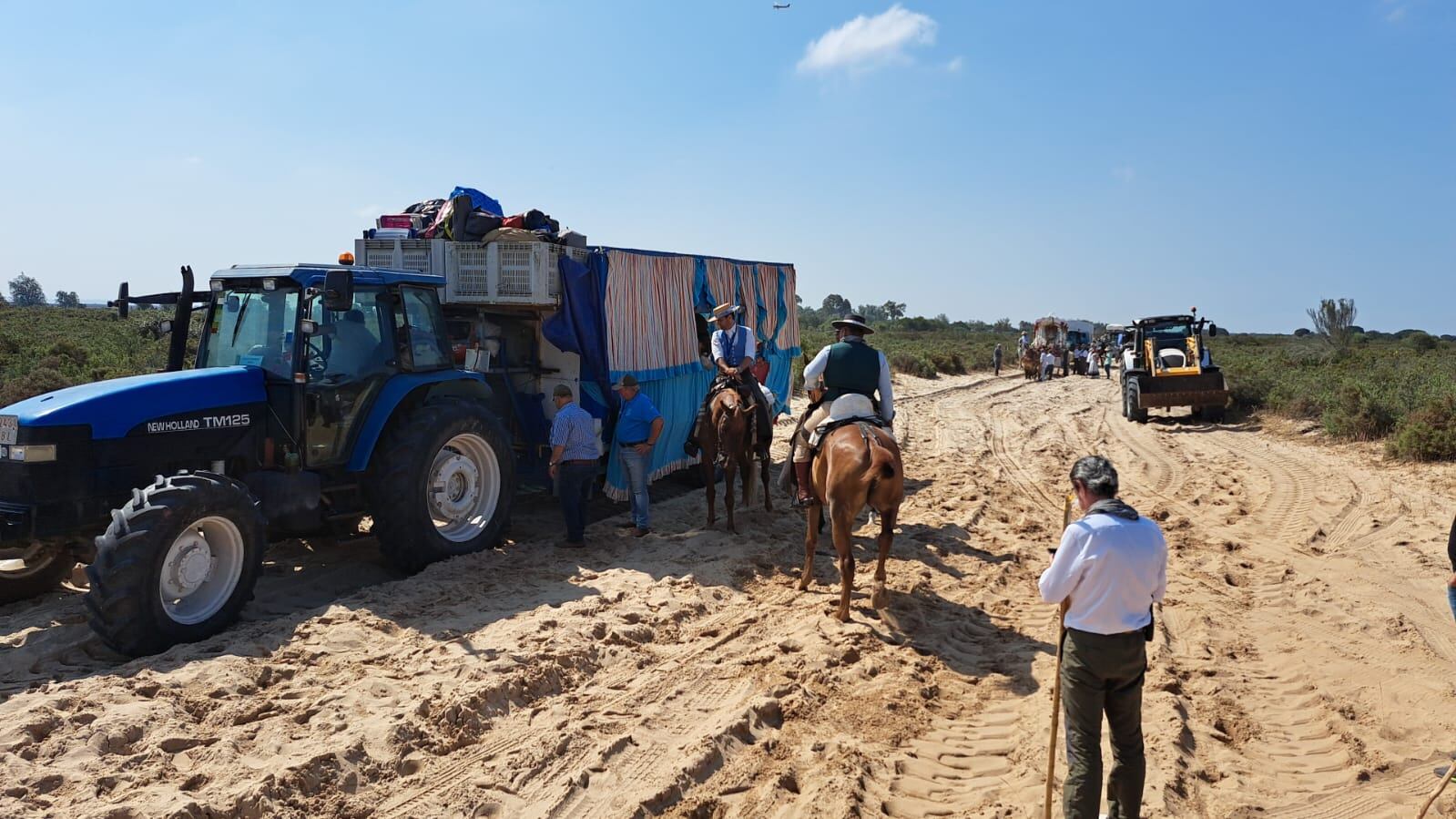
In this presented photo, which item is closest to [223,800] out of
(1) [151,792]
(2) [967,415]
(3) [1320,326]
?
(1) [151,792]

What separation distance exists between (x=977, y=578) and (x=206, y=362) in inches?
254

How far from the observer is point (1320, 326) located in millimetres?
48312

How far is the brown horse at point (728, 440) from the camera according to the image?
9.60m

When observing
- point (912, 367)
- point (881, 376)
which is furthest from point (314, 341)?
point (912, 367)

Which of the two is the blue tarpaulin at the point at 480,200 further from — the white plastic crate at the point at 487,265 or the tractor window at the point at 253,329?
the tractor window at the point at 253,329

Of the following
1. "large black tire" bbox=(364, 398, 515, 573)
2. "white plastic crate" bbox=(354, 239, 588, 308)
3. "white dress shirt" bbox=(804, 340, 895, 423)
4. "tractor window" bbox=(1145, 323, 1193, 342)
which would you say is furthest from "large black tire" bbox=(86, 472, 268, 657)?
"tractor window" bbox=(1145, 323, 1193, 342)

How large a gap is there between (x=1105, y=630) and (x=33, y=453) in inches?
240

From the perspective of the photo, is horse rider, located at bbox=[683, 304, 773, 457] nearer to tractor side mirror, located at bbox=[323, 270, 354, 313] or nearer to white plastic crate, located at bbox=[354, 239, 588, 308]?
white plastic crate, located at bbox=[354, 239, 588, 308]

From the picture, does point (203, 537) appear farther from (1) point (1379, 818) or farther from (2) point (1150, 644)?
(1) point (1379, 818)

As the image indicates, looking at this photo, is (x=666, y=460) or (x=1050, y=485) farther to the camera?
(x=1050, y=485)

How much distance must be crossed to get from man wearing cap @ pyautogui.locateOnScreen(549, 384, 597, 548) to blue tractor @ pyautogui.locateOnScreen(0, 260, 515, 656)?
473mm

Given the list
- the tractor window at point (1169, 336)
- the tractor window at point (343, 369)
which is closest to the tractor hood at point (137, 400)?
the tractor window at point (343, 369)

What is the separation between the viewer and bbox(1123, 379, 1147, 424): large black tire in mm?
20969

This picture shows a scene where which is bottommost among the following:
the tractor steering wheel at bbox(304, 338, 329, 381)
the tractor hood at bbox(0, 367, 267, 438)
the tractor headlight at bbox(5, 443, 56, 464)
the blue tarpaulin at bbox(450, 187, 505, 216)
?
the tractor headlight at bbox(5, 443, 56, 464)
